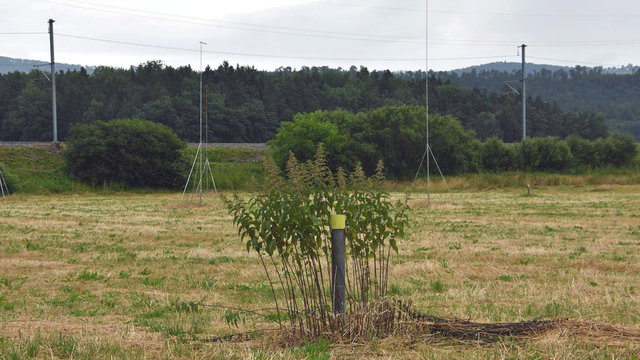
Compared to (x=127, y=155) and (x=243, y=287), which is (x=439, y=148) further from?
(x=243, y=287)

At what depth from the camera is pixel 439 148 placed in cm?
7062

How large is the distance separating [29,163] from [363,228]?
57.6 meters

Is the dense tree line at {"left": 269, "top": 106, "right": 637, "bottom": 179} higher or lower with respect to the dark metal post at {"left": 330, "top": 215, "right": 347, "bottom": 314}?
higher

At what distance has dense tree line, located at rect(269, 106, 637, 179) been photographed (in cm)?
6975

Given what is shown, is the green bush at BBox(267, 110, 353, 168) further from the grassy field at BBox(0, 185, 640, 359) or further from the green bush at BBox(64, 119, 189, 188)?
the grassy field at BBox(0, 185, 640, 359)

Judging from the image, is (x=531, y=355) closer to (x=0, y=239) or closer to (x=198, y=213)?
(x=0, y=239)

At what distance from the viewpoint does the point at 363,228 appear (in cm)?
704

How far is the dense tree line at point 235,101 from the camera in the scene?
89125 mm

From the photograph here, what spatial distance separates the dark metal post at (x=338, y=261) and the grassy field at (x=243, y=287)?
0.60 m

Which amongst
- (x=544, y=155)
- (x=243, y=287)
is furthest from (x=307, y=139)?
(x=243, y=287)

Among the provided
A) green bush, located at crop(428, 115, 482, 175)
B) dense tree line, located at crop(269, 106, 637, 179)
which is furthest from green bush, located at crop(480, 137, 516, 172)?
green bush, located at crop(428, 115, 482, 175)

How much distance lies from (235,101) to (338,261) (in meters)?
90.1

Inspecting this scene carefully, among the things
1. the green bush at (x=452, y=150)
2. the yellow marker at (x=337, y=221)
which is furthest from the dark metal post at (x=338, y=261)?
the green bush at (x=452, y=150)

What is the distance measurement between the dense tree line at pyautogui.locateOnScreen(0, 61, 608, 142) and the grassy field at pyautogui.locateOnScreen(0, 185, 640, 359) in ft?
222
